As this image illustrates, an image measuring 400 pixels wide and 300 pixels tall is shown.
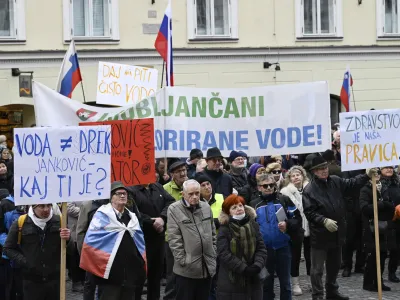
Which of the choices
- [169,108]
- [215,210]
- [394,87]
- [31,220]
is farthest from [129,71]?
[394,87]

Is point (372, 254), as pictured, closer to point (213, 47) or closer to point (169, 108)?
point (169, 108)

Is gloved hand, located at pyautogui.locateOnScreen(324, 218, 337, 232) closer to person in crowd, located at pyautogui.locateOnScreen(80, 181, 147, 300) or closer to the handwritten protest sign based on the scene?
the handwritten protest sign

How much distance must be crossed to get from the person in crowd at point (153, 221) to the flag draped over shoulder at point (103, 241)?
5.43 feet

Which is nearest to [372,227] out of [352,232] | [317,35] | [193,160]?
[352,232]

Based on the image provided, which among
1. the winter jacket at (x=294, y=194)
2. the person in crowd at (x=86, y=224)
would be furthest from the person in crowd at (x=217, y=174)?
the person in crowd at (x=86, y=224)

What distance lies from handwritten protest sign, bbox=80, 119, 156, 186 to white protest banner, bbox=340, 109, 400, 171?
2.42 m

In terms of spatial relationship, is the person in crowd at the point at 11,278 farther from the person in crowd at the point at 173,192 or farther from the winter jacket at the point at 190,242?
the winter jacket at the point at 190,242

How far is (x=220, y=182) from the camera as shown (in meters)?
12.6

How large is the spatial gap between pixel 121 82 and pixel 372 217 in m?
4.73

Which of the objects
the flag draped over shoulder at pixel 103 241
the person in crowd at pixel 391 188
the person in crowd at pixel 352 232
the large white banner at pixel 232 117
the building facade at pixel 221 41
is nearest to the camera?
the flag draped over shoulder at pixel 103 241

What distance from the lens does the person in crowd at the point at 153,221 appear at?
11453 millimetres

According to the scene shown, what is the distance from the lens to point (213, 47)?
81.0 feet

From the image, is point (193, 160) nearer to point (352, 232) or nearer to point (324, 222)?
point (324, 222)

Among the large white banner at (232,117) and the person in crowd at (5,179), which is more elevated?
the large white banner at (232,117)
